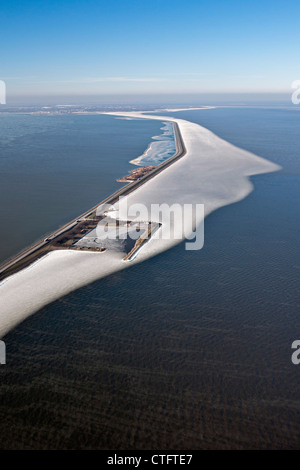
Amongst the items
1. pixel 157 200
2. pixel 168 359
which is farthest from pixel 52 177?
pixel 168 359

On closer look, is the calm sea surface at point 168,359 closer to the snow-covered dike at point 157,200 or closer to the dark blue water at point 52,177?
the snow-covered dike at point 157,200

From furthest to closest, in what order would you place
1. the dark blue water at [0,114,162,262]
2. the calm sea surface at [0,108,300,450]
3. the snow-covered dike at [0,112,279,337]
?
the dark blue water at [0,114,162,262]
the snow-covered dike at [0,112,279,337]
the calm sea surface at [0,108,300,450]

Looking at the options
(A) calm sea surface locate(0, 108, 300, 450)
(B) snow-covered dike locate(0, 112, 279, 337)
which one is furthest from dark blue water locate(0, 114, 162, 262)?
(A) calm sea surface locate(0, 108, 300, 450)

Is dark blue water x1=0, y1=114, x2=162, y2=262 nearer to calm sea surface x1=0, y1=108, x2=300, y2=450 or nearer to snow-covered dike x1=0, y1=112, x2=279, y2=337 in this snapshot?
snow-covered dike x1=0, y1=112, x2=279, y2=337

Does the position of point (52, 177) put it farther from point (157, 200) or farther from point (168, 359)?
point (168, 359)

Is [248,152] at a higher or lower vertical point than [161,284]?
higher
